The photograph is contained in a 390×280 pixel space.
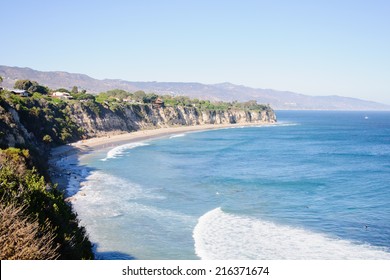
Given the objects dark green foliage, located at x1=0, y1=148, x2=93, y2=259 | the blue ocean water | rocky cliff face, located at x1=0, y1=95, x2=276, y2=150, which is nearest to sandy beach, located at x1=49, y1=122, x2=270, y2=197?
the blue ocean water

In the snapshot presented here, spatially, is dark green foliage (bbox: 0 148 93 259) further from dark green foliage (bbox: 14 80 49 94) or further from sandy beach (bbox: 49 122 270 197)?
dark green foliage (bbox: 14 80 49 94)

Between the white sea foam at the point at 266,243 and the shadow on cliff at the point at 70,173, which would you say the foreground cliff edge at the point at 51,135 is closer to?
the shadow on cliff at the point at 70,173

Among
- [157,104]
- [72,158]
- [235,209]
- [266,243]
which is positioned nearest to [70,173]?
[72,158]

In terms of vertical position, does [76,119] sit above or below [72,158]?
above

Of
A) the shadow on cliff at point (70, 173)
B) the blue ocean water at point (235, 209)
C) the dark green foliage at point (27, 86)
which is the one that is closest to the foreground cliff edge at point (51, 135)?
the shadow on cliff at point (70, 173)

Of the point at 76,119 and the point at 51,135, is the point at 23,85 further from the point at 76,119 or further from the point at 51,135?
the point at 51,135

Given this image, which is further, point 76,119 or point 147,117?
point 147,117
